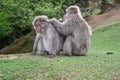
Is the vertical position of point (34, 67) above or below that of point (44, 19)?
below

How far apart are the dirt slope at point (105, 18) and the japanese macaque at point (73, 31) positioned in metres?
13.4

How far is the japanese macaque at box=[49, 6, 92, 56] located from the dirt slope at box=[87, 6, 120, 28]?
13.4 meters

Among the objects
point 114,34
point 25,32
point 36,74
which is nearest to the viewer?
point 36,74

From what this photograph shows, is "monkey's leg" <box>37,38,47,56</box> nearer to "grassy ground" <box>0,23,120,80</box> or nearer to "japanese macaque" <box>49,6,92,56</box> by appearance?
"grassy ground" <box>0,23,120,80</box>

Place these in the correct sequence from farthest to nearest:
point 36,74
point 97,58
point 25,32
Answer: point 25,32
point 97,58
point 36,74

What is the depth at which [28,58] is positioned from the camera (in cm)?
1024

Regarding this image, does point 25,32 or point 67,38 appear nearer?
point 67,38

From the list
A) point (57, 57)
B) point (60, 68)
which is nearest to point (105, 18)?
point (57, 57)

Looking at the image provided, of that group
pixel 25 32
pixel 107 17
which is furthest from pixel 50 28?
pixel 107 17

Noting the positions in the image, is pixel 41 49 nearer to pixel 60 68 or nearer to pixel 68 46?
pixel 68 46

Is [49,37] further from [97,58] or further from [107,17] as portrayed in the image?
[107,17]

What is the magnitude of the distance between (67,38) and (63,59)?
93 cm

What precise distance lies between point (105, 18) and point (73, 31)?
1527 centimetres

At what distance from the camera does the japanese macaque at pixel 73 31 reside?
10750 millimetres
